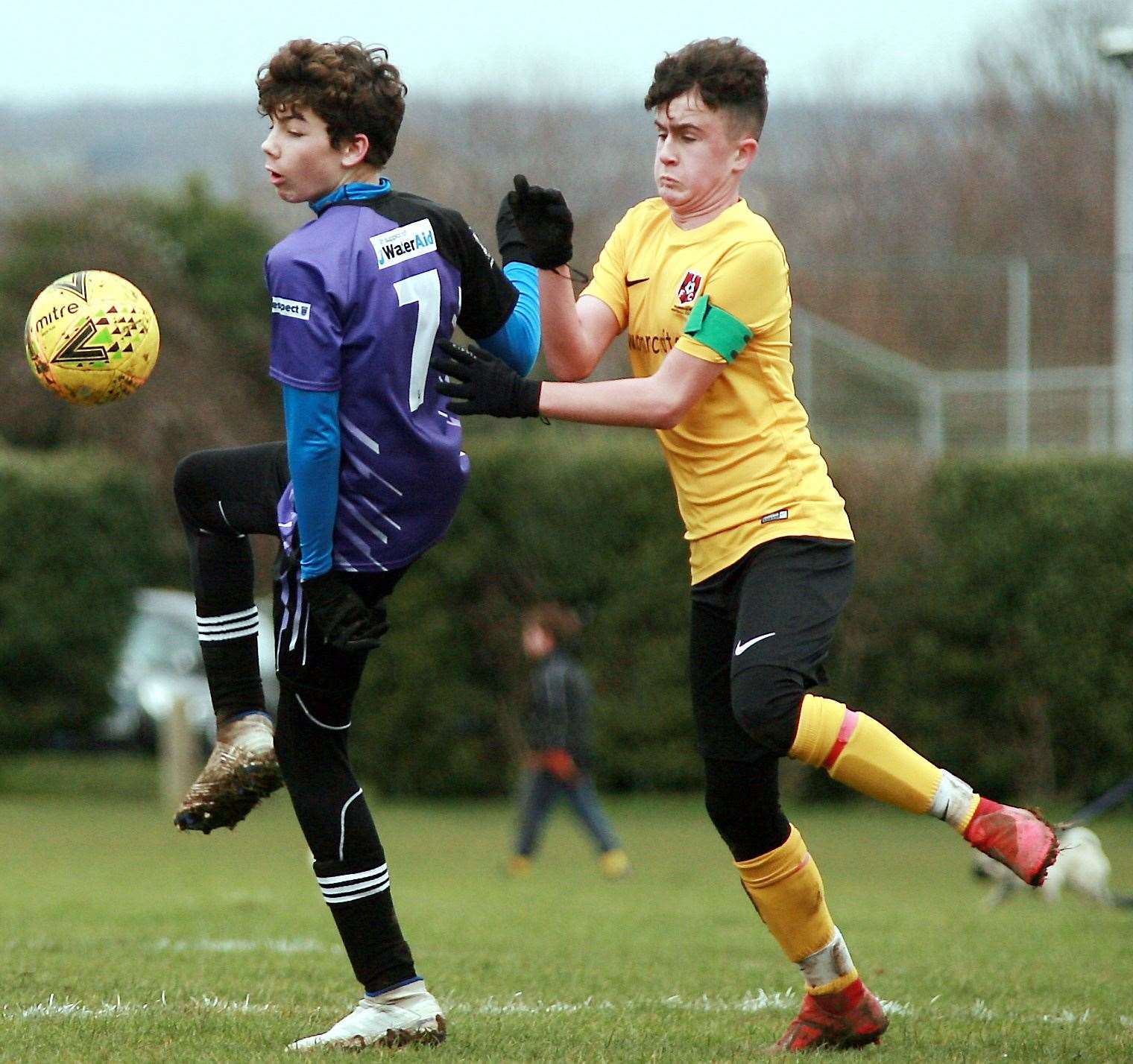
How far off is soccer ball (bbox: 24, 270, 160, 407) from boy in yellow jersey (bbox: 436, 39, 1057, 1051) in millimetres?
924

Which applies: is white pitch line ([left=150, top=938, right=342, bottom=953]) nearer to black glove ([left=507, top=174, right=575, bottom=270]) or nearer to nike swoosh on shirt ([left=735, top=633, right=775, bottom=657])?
nike swoosh on shirt ([left=735, top=633, right=775, bottom=657])

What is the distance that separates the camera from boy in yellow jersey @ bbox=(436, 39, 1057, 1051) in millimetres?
4691

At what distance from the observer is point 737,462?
5.01m

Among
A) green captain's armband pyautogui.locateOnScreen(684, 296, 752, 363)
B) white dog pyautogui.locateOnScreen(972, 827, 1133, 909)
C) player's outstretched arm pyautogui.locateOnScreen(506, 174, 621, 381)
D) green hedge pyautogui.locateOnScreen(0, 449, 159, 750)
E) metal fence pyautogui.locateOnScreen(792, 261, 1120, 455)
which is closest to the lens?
green captain's armband pyautogui.locateOnScreen(684, 296, 752, 363)

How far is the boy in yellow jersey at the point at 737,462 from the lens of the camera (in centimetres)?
469

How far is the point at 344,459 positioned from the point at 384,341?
13.1 inches

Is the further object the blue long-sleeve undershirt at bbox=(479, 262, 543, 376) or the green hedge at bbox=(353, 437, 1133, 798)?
the green hedge at bbox=(353, 437, 1133, 798)

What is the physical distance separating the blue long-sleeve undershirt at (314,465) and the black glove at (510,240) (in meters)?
0.88

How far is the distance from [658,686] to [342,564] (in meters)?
14.1

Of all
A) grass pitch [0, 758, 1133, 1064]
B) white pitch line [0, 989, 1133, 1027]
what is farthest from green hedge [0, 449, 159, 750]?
white pitch line [0, 989, 1133, 1027]

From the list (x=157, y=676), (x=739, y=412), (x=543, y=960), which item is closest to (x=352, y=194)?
(x=739, y=412)

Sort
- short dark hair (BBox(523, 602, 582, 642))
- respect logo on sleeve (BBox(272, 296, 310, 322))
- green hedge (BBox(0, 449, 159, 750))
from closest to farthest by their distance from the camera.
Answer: respect logo on sleeve (BBox(272, 296, 310, 322)) → short dark hair (BBox(523, 602, 582, 642)) → green hedge (BBox(0, 449, 159, 750))

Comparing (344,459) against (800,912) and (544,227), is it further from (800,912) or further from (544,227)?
(800,912)

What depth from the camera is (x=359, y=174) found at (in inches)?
186
